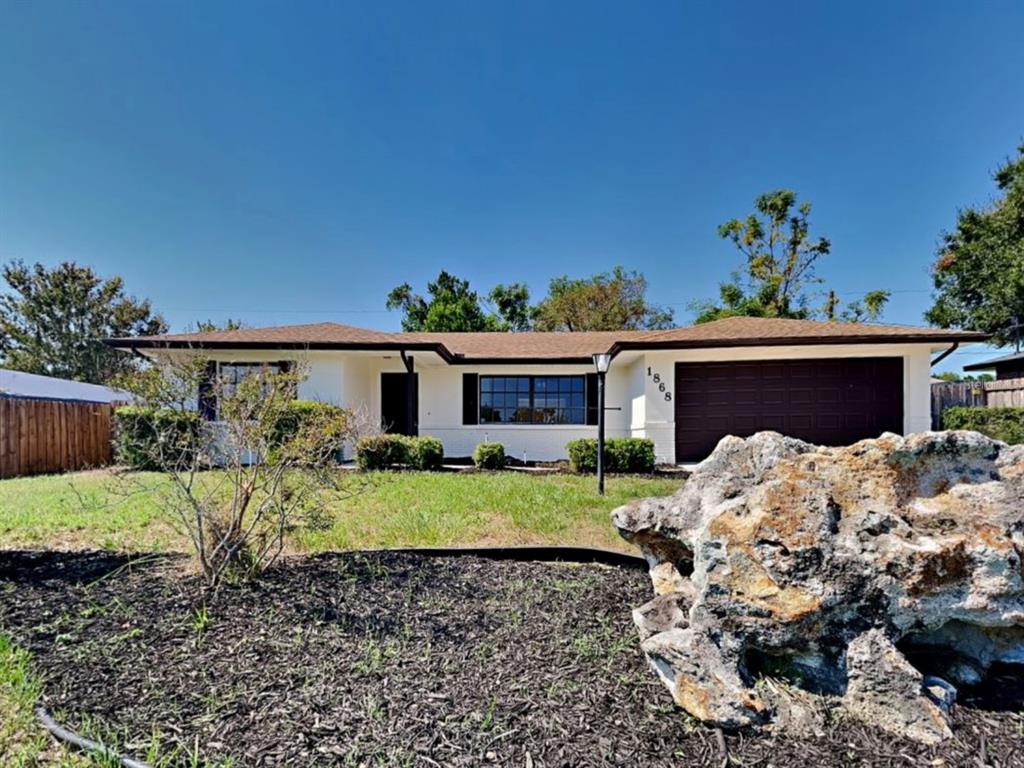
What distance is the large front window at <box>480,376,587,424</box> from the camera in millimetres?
12820

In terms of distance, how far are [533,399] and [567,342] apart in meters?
2.42

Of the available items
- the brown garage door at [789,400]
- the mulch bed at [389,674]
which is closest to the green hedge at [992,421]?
the brown garage door at [789,400]

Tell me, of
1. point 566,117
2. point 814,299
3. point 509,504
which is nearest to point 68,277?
point 566,117

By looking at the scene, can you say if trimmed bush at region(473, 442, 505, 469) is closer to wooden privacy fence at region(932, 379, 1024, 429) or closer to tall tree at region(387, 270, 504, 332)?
wooden privacy fence at region(932, 379, 1024, 429)

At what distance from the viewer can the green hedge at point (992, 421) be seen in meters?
10.5

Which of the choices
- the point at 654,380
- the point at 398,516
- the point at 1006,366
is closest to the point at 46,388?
the point at 398,516

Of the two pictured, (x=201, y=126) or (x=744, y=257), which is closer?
(x=201, y=126)

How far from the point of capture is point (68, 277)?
26.8 meters

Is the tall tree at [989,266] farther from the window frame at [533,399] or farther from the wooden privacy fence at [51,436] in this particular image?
the wooden privacy fence at [51,436]

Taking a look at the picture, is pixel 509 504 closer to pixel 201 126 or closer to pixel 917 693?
pixel 917 693

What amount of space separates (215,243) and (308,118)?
721cm

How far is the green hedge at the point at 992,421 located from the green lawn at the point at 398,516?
8.56 meters

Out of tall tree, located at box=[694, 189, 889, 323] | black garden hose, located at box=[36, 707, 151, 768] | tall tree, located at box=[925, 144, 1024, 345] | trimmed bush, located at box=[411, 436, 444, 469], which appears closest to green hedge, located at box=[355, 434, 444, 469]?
trimmed bush, located at box=[411, 436, 444, 469]

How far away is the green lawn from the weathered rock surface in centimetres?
267
